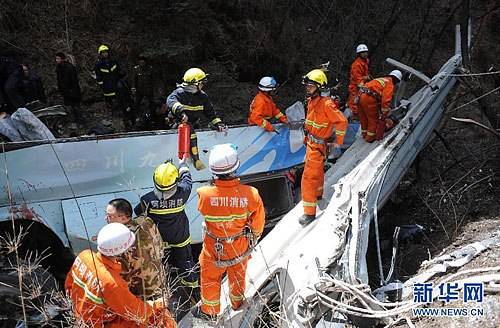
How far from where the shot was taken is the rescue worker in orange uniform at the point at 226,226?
3.68m

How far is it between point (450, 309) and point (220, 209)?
69.4 inches

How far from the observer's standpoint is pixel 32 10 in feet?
27.8

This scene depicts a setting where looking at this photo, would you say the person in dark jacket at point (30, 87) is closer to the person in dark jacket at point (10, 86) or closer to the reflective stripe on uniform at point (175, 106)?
the person in dark jacket at point (10, 86)

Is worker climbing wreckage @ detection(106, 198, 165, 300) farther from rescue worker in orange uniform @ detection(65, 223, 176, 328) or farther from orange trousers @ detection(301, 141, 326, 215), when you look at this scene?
orange trousers @ detection(301, 141, 326, 215)

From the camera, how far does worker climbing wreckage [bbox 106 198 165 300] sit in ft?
10.8

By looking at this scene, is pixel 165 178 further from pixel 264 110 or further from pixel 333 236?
pixel 264 110

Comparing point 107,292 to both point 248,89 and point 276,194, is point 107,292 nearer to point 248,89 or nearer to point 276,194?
point 276,194

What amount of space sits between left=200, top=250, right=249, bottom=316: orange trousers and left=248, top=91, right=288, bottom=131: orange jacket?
2309 millimetres

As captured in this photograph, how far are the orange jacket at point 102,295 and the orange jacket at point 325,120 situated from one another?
111 inches

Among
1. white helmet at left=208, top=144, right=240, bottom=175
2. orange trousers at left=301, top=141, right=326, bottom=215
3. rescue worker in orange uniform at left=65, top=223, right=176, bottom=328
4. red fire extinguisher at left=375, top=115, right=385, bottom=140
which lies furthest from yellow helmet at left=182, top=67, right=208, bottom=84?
rescue worker in orange uniform at left=65, top=223, right=176, bottom=328

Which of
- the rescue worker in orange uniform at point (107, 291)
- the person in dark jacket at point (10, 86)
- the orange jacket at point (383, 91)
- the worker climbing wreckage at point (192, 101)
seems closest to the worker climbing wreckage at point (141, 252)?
the rescue worker in orange uniform at point (107, 291)

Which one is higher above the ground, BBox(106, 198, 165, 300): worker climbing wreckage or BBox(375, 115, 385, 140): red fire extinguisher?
BBox(106, 198, 165, 300): worker climbing wreckage

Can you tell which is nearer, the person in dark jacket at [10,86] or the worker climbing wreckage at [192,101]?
the worker climbing wreckage at [192,101]

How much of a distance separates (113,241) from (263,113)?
3489 millimetres
